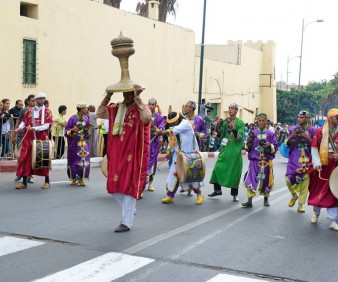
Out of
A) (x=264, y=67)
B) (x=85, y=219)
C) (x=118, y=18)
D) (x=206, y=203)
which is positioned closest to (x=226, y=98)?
(x=264, y=67)

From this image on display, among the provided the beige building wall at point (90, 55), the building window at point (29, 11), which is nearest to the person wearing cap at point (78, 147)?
the beige building wall at point (90, 55)

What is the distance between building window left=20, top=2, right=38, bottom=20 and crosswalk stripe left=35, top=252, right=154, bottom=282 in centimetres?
1523

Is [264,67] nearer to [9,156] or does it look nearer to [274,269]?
[9,156]

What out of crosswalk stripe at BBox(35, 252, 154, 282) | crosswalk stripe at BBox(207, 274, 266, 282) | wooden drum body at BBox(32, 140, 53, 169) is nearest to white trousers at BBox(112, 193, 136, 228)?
crosswalk stripe at BBox(35, 252, 154, 282)

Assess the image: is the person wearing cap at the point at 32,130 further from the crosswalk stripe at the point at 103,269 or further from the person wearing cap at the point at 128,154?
the crosswalk stripe at the point at 103,269

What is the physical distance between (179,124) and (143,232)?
3216 millimetres

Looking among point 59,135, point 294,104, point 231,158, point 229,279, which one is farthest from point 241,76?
point 229,279

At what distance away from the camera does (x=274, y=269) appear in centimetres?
608

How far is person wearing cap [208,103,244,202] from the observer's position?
10.6 m

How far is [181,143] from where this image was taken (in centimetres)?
1052

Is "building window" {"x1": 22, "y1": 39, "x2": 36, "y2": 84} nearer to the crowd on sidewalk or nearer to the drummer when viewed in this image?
the crowd on sidewalk

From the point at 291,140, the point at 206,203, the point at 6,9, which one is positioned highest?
the point at 6,9

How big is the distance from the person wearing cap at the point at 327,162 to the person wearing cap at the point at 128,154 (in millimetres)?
2646

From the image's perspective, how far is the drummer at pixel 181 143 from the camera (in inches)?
404
